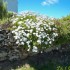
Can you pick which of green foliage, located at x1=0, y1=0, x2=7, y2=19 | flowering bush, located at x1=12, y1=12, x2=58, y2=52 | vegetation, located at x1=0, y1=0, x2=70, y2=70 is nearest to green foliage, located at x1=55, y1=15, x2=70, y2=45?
vegetation, located at x1=0, y1=0, x2=70, y2=70

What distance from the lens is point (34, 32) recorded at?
29.1 ft

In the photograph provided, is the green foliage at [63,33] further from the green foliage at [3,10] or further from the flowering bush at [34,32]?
the green foliage at [3,10]

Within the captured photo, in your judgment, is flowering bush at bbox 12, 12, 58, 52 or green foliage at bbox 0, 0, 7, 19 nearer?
flowering bush at bbox 12, 12, 58, 52

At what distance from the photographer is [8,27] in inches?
360

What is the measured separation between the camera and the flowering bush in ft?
28.4

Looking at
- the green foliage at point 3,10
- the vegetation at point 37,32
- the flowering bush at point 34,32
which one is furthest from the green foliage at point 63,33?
the green foliage at point 3,10

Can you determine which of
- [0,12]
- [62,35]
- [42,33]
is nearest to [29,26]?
[42,33]

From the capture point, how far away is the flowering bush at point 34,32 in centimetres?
865

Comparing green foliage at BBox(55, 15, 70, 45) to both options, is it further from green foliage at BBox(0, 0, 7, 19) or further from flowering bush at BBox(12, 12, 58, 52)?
green foliage at BBox(0, 0, 7, 19)

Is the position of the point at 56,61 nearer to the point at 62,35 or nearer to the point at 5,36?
the point at 62,35

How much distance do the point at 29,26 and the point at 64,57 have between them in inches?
66.5

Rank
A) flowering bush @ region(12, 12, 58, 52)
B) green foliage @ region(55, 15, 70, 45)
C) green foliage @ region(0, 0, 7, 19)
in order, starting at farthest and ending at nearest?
green foliage @ region(0, 0, 7, 19)
green foliage @ region(55, 15, 70, 45)
flowering bush @ region(12, 12, 58, 52)

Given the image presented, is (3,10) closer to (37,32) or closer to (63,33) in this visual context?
(63,33)

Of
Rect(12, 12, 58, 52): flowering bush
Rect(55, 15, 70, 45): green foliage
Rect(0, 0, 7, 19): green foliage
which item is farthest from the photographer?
Rect(0, 0, 7, 19): green foliage
